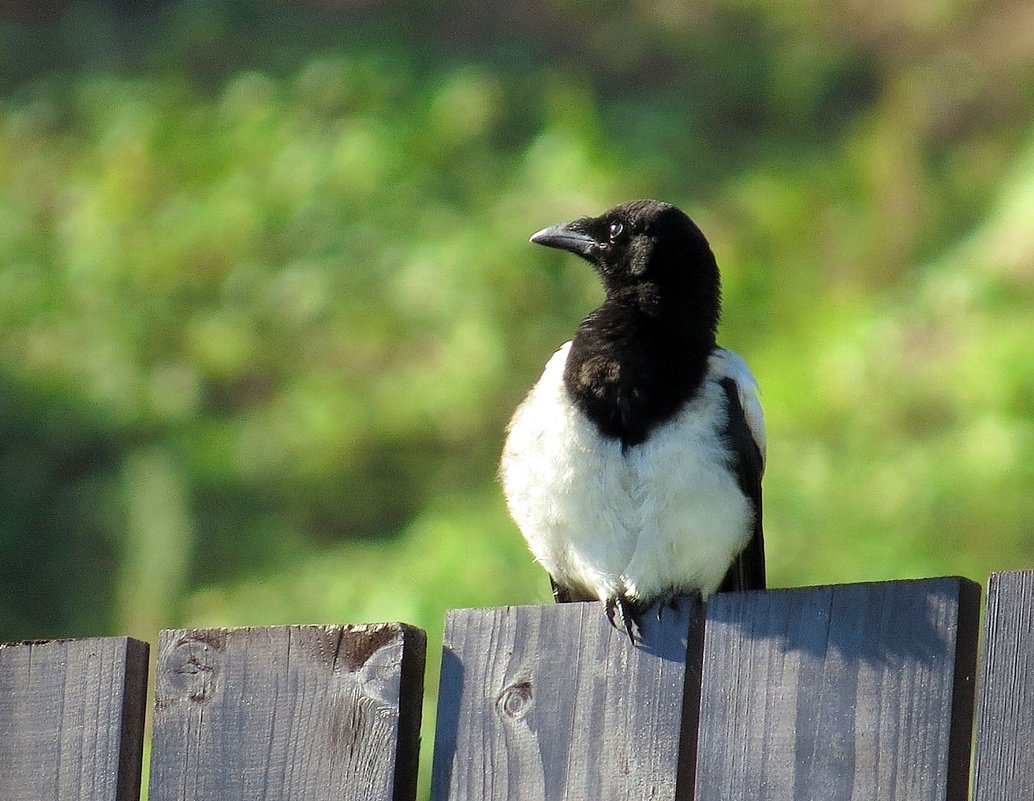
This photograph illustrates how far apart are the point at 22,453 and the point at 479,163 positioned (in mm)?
2530

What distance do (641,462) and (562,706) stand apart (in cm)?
101

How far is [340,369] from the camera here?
6.59 m

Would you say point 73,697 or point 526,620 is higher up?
point 526,620

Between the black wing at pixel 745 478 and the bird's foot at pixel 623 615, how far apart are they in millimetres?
484

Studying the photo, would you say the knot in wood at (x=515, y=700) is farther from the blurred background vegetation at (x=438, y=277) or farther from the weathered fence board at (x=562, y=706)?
the blurred background vegetation at (x=438, y=277)

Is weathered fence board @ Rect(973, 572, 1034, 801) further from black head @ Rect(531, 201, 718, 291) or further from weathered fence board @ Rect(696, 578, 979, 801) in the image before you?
black head @ Rect(531, 201, 718, 291)

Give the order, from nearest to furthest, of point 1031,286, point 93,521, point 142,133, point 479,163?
point 1031,286, point 93,521, point 479,163, point 142,133

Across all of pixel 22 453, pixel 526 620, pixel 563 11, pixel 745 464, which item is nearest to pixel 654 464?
pixel 745 464

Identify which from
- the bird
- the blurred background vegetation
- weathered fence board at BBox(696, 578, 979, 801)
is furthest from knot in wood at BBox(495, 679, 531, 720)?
the blurred background vegetation

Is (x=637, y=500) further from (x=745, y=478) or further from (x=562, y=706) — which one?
(x=562, y=706)

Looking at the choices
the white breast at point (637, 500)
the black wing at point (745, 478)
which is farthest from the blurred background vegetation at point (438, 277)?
the white breast at point (637, 500)

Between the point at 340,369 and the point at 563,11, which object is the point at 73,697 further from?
the point at 563,11

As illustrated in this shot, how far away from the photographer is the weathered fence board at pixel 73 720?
200 centimetres

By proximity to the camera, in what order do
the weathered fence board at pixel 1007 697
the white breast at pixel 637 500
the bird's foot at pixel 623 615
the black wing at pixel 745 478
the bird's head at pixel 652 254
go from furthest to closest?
the bird's head at pixel 652 254 → the black wing at pixel 745 478 → the white breast at pixel 637 500 → the bird's foot at pixel 623 615 → the weathered fence board at pixel 1007 697
